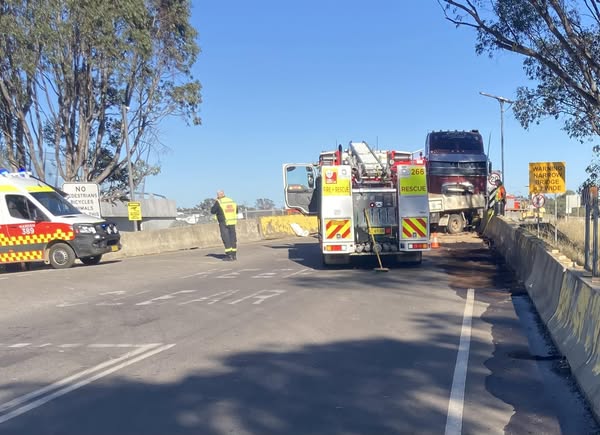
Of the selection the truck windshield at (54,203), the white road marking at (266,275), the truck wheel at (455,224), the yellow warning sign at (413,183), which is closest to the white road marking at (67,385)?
the white road marking at (266,275)

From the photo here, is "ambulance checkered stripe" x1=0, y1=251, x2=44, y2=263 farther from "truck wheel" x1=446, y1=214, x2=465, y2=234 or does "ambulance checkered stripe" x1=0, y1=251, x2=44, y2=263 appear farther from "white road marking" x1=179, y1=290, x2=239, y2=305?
"truck wheel" x1=446, y1=214, x2=465, y2=234

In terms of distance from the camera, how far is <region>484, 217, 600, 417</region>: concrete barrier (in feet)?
18.1

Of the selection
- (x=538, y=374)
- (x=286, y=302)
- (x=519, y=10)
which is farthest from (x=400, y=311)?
(x=519, y=10)

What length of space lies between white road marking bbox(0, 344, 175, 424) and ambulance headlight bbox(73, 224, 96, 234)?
1090 centimetres

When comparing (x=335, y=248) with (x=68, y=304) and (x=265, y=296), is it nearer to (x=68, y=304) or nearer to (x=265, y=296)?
(x=265, y=296)

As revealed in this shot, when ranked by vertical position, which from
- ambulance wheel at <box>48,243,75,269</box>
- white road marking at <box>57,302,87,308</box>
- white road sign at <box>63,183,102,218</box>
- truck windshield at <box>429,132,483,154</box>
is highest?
truck windshield at <box>429,132,483,154</box>

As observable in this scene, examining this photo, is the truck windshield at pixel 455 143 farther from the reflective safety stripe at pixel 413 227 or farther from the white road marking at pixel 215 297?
the white road marking at pixel 215 297

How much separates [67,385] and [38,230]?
12.3m

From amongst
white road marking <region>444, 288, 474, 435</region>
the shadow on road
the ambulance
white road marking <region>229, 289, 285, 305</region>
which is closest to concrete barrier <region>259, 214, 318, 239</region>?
the ambulance

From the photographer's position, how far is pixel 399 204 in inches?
575

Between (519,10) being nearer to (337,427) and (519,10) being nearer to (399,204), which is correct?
(399,204)

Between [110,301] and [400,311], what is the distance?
17.7 feet

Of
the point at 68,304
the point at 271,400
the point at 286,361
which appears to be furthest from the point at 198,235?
the point at 271,400

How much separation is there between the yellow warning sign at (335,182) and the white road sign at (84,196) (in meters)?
11.1
